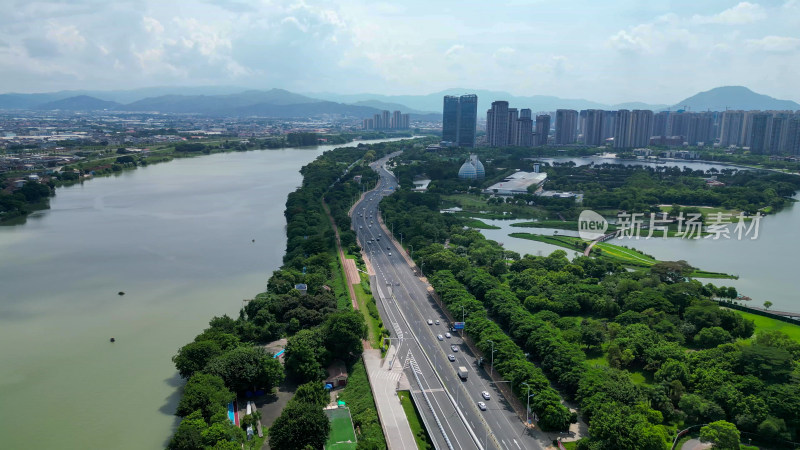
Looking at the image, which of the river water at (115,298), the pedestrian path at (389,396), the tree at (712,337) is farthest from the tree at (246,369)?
the tree at (712,337)

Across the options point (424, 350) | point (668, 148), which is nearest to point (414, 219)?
point (424, 350)

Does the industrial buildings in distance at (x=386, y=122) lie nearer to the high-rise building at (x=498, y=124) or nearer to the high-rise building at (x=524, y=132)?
the high-rise building at (x=498, y=124)

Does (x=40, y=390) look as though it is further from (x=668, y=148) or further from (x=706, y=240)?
(x=668, y=148)

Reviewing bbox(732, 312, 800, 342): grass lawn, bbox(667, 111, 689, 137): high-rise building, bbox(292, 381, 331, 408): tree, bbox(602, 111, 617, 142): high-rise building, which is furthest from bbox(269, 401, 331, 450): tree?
bbox(667, 111, 689, 137): high-rise building

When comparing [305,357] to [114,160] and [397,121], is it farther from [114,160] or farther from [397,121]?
[397,121]

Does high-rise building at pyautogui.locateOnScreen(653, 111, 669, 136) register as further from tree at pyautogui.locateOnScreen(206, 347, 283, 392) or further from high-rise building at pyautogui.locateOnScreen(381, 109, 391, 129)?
tree at pyautogui.locateOnScreen(206, 347, 283, 392)
